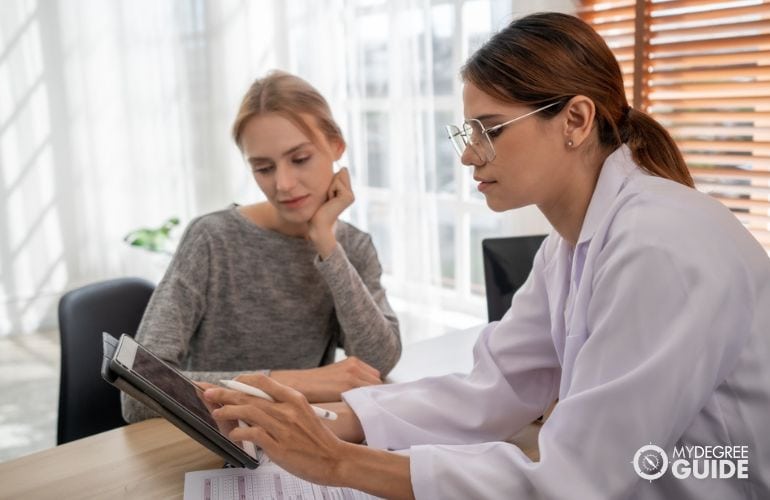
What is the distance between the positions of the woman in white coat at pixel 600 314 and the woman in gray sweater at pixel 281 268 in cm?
56

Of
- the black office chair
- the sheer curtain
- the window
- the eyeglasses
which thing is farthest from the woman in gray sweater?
the sheer curtain

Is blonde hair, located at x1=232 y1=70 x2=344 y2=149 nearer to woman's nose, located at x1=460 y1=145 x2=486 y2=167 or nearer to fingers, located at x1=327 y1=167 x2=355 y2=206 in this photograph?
fingers, located at x1=327 y1=167 x2=355 y2=206

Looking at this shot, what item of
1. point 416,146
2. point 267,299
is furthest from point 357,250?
point 416,146

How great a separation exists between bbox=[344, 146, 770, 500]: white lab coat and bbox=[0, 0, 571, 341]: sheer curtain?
8.62 ft

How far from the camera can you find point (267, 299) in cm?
185

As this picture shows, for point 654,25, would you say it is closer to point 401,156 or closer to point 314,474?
point 401,156

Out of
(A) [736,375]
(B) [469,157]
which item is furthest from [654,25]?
(A) [736,375]

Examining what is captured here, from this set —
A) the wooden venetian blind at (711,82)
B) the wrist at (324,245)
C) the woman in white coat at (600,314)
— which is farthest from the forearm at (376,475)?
the wooden venetian blind at (711,82)

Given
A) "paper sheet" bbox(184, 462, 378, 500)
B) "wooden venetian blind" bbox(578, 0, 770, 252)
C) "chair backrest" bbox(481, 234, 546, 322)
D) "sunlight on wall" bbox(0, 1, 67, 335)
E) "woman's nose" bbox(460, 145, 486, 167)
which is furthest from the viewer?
"sunlight on wall" bbox(0, 1, 67, 335)

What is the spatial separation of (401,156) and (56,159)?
240 centimetres

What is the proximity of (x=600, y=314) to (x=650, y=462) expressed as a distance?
0.19 meters

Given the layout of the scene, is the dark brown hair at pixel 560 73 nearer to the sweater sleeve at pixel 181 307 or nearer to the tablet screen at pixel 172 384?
the tablet screen at pixel 172 384

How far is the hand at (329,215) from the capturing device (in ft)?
5.88

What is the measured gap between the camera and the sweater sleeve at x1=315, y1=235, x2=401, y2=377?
5.80 ft
